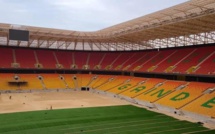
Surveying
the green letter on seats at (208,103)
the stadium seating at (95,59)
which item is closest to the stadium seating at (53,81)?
the stadium seating at (95,59)

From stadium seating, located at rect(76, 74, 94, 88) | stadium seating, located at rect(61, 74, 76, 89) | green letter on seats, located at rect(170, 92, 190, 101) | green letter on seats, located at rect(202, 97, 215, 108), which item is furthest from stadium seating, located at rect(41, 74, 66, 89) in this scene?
green letter on seats, located at rect(202, 97, 215, 108)

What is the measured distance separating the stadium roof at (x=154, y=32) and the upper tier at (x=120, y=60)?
176 centimetres

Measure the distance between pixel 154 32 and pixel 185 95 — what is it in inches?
603

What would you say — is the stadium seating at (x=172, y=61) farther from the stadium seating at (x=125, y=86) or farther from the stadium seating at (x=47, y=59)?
the stadium seating at (x=47, y=59)

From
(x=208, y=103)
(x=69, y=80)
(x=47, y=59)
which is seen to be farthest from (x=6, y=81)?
(x=208, y=103)

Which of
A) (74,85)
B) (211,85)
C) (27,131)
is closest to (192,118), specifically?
(211,85)

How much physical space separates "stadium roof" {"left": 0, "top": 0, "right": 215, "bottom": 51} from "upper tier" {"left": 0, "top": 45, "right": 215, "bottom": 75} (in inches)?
69.3

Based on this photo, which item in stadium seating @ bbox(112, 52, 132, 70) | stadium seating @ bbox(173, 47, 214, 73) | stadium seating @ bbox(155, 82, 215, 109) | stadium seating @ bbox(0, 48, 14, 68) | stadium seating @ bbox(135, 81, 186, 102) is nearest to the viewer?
stadium seating @ bbox(155, 82, 215, 109)

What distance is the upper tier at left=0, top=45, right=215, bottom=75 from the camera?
138ft

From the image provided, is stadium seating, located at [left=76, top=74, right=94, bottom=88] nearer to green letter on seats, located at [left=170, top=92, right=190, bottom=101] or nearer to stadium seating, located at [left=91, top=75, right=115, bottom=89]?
stadium seating, located at [left=91, top=75, right=115, bottom=89]

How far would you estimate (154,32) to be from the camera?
45656 millimetres

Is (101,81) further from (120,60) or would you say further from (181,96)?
(181,96)

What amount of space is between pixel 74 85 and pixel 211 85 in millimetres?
32729

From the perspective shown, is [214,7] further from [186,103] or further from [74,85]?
[74,85]
